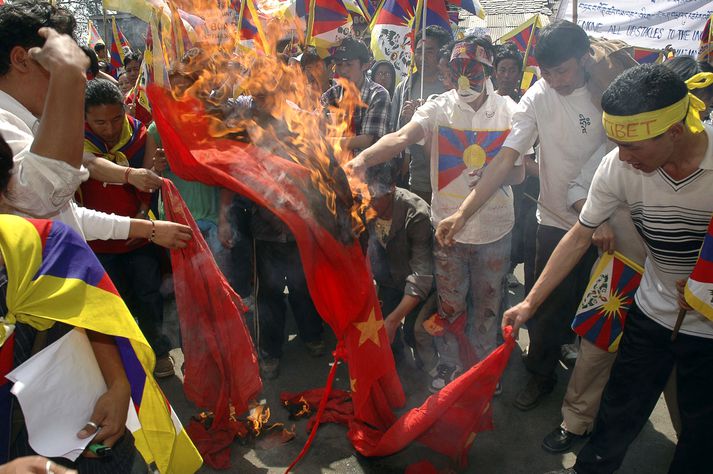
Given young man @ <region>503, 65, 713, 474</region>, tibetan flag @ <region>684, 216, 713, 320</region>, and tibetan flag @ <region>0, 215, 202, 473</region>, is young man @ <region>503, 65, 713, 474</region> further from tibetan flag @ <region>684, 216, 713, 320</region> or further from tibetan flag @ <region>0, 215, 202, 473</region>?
tibetan flag @ <region>0, 215, 202, 473</region>

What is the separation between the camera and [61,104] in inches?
68.4

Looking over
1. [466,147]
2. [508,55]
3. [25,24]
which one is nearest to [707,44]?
[508,55]

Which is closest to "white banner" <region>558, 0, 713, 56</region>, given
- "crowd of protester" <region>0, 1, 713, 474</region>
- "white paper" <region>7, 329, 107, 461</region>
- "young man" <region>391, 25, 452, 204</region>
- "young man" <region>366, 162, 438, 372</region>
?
"young man" <region>391, 25, 452, 204</region>

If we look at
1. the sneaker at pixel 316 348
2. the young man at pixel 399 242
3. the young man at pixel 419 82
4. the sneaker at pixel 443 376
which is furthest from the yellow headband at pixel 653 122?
the sneaker at pixel 316 348

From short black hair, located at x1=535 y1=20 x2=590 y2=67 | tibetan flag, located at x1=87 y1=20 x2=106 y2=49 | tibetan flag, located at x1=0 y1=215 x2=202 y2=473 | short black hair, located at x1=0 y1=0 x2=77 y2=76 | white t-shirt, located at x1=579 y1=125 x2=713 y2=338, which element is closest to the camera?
tibetan flag, located at x1=0 y1=215 x2=202 y2=473

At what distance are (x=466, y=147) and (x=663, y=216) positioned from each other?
5.07 feet

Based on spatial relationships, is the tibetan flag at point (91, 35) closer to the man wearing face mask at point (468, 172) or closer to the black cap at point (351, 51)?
the black cap at point (351, 51)

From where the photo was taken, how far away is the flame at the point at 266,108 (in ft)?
9.32

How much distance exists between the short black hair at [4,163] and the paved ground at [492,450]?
224 cm

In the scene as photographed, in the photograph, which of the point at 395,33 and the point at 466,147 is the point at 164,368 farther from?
the point at 395,33

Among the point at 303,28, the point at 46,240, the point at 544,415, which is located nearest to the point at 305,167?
the point at 46,240

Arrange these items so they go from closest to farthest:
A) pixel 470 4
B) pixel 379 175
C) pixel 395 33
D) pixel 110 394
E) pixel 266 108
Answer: pixel 110 394, pixel 266 108, pixel 379 175, pixel 395 33, pixel 470 4

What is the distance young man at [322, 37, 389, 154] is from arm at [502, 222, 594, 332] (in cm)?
211

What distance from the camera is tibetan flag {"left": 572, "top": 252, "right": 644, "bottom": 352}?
3.02m
